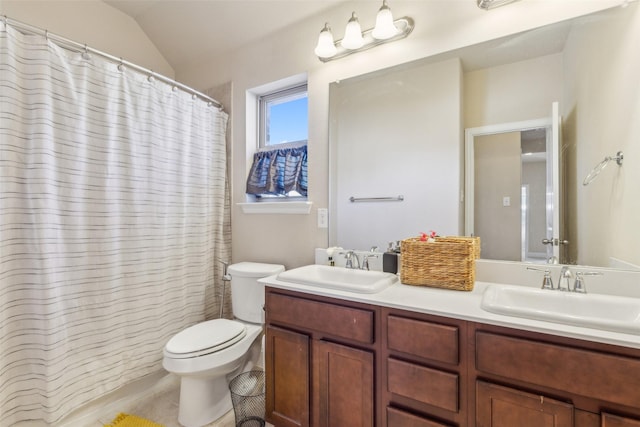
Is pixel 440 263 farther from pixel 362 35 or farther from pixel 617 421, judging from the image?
pixel 362 35

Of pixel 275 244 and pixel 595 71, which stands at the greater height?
pixel 595 71

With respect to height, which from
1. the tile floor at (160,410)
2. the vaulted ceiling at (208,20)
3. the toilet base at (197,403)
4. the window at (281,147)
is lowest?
the tile floor at (160,410)

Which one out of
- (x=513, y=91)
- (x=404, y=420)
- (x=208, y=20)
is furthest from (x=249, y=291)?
(x=208, y=20)

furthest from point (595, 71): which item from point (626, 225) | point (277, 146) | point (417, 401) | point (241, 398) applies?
point (241, 398)

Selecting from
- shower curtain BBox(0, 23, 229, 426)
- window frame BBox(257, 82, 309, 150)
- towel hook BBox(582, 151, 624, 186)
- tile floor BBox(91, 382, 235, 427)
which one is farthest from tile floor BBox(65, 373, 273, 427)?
towel hook BBox(582, 151, 624, 186)

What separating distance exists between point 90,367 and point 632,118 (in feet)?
9.07

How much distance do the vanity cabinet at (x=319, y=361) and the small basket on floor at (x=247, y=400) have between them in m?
0.17

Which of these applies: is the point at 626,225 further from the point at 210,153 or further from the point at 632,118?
the point at 210,153

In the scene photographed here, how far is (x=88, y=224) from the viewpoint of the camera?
159 centimetres

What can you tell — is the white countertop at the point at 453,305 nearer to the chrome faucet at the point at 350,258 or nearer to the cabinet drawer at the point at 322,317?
the cabinet drawer at the point at 322,317

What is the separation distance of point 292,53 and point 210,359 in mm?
1993

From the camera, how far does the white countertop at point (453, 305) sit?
2.77 feet

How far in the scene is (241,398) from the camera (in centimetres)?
157

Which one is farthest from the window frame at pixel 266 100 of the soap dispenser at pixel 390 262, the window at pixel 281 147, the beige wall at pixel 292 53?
the soap dispenser at pixel 390 262
